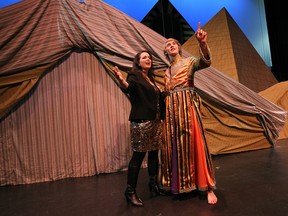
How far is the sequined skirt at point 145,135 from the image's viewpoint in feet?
5.12

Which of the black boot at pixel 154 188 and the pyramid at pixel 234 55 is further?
the pyramid at pixel 234 55

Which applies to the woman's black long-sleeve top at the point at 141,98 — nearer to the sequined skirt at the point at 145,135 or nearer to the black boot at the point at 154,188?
the sequined skirt at the point at 145,135

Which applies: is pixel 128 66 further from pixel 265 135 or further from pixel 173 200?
pixel 265 135

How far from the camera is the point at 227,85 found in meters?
2.98

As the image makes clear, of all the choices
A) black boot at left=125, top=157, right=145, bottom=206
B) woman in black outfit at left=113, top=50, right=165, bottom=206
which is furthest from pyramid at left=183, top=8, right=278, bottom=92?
black boot at left=125, top=157, right=145, bottom=206

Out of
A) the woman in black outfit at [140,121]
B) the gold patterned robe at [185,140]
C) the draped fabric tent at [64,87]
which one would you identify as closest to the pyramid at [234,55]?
the draped fabric tent at [64,87]

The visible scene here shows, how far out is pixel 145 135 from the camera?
157cm

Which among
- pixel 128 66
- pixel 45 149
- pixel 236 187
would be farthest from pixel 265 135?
pixel 45 149

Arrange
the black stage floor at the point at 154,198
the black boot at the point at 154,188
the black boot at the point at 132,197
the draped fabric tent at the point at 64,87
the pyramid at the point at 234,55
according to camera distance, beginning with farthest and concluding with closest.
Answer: the pyramid at the point at 234,55 → the draped fabric tent at the point at 64,87 → the black boot at the point at 154,188 → the black boot at the point at 132,197 → the black stage floor at the point at 154,198

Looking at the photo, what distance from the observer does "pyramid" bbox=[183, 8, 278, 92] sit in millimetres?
4473

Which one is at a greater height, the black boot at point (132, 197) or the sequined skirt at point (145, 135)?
the sequined skirt at point (145, 135)

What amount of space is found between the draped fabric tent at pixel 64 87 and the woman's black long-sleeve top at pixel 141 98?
974 millimetres

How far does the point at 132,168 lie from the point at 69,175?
1.09 meters

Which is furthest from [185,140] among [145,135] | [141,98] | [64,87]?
[64,87]
